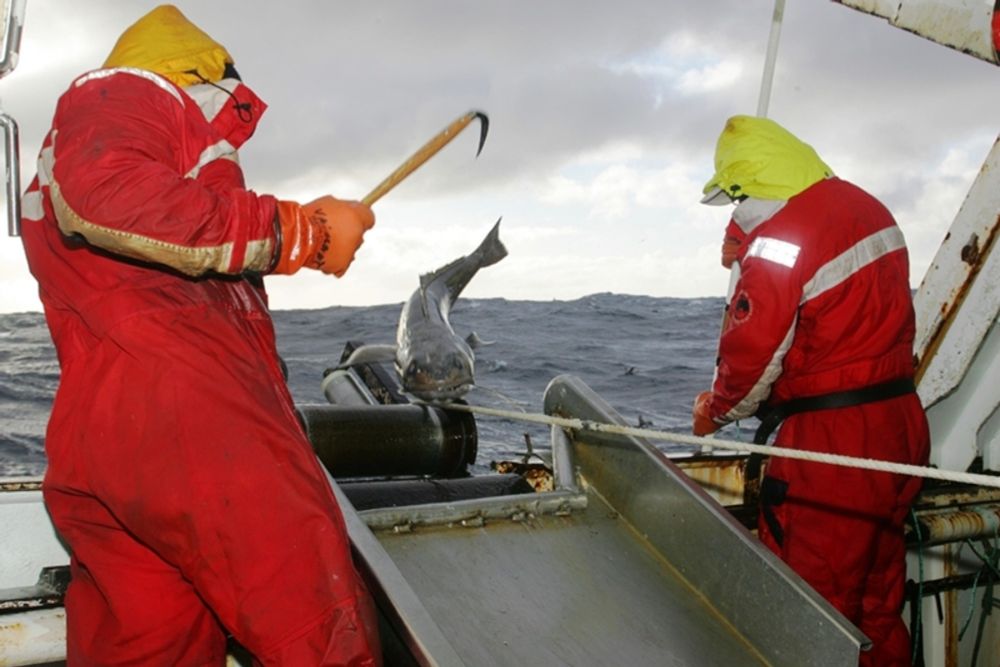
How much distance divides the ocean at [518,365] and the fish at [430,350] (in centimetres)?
35

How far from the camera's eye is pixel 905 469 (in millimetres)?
2205

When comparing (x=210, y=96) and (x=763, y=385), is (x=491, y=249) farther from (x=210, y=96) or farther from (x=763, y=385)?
(x=210, y=96)

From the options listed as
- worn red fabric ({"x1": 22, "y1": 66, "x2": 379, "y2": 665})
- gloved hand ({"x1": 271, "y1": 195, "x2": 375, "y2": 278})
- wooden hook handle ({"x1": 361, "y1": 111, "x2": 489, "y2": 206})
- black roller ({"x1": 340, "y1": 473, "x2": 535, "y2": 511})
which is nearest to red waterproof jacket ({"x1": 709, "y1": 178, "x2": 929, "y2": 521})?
black roller ({"x1": 340, "y1": 473, "x2": 535, "y2": 511})

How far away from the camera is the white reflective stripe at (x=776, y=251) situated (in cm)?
368

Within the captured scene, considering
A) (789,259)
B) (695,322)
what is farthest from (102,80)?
(695,322)

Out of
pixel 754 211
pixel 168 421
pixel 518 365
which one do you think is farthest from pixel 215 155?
pixel 518 365

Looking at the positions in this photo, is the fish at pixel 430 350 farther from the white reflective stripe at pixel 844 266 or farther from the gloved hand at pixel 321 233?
the gloved hand at pixel 321 233

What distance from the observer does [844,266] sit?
12.1 feet

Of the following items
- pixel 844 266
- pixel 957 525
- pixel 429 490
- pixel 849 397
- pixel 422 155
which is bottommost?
pixel 957 525

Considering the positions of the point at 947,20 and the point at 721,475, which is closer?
the point at 947,20

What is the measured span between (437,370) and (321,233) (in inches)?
153

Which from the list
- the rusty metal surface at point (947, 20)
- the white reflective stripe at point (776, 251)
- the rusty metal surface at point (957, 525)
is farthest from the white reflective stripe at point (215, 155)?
the rusty metal surface at point (957, 525)

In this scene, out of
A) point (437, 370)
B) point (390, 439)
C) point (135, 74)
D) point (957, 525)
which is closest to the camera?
point (135, 74)

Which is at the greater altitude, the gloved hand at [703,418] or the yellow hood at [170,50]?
the yellow hood at [170,50]
